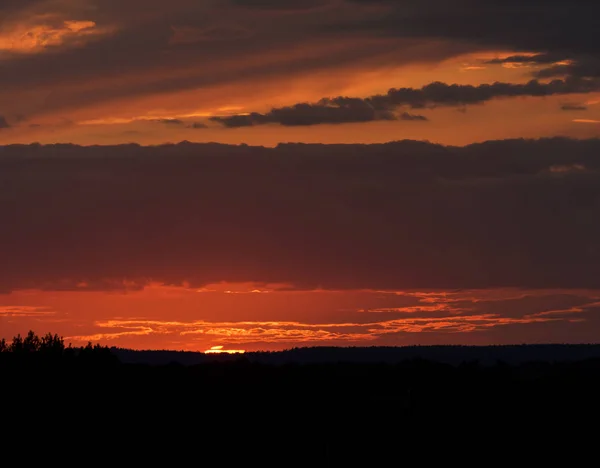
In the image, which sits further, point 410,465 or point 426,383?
point 426,383

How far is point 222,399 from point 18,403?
55.7ft

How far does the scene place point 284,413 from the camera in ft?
258

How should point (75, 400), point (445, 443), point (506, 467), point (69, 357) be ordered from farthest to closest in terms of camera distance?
point (69, 357) < point (75, 400) < point (445, 443) < point (506, 467)

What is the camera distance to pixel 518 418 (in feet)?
258

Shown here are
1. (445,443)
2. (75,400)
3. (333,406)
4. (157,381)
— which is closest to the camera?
(445,443)


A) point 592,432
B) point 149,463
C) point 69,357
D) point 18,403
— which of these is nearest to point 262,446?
point 149,463

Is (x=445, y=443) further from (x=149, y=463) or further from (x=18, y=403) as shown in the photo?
(x=18, y=403)

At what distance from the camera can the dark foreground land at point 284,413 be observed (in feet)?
220

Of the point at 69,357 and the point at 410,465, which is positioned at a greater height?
the point at 69,357

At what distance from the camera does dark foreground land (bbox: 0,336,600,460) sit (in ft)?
220

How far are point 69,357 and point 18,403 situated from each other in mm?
24428

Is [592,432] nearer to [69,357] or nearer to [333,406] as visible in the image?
[333,406]

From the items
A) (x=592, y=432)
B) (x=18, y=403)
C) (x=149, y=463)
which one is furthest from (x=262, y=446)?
(x=592, y=432)

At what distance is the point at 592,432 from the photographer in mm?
73188
